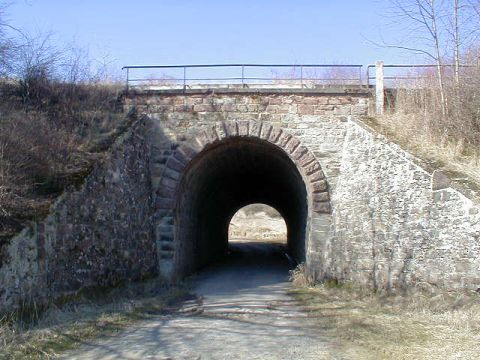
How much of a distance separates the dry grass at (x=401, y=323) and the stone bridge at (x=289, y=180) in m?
0.49

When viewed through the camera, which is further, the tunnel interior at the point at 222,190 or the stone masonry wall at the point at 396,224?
the tunnel interior at the point at 222,190

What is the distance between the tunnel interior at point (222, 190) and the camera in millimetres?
14492

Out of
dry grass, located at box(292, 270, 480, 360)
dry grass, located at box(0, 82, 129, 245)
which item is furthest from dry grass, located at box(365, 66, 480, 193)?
dry grass, located at box(0, 82, 129, 245)

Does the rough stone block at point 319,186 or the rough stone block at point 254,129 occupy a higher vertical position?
the rough stone block at point 254,129

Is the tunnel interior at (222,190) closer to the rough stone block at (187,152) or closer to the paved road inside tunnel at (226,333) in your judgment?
the rough stone block at (187,152)

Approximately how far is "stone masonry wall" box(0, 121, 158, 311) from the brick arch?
1.63 ft

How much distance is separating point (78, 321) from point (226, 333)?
223cm

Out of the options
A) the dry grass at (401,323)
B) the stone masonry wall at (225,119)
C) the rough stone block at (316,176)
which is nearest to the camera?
the dry grass at (401,323)

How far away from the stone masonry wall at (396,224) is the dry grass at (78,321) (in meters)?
4.10

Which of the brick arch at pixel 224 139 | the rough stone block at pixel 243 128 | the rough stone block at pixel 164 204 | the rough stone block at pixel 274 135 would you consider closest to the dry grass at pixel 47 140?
the brick arch at pixel 224 139

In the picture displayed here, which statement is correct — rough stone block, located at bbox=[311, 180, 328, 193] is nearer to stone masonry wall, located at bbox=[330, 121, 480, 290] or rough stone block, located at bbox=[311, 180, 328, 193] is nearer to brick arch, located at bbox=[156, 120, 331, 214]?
brick arch, located at bbox=[156, 120, 331, 214]

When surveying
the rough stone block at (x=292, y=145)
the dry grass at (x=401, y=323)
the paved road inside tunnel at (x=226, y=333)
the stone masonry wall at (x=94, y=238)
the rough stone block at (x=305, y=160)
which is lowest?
the paved road inside tunnel at (x=226, y=333)

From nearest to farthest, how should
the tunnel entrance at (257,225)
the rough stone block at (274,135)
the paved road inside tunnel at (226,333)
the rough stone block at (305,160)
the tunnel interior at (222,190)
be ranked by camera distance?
1. the paved road inside tunnel at (226,333)
2. the rough stone block at (305,160)
3. the rough stone block at (274,135)
4. the tunnel interior at (222,190)
5. the tunnel entrance at (257,225)

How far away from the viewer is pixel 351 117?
13508 mm
